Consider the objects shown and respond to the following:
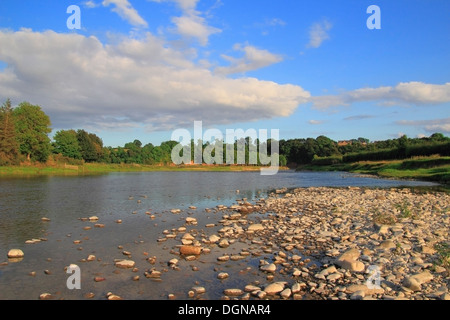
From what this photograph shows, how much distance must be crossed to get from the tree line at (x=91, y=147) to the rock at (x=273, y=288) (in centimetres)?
7584

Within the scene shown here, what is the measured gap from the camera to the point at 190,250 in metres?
11.0

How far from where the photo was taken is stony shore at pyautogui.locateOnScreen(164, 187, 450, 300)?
25.2 feet

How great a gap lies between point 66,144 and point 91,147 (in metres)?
9.81

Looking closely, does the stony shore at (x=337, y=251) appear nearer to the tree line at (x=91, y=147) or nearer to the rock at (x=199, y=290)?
the rock at (x=199, y=290)

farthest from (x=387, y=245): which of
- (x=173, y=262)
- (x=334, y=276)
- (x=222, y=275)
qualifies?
(x=173, y=262)

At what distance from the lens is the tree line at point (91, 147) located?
69.8 m

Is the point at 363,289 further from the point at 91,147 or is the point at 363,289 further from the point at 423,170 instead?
the point at 91,147

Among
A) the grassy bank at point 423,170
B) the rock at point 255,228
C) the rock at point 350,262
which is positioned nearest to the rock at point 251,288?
the rock at point 350,262

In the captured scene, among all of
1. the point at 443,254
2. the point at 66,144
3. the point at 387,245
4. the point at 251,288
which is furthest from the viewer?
A: the point at 66,144

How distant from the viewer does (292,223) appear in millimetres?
15812

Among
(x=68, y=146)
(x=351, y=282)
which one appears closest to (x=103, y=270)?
(x=351, y=282)

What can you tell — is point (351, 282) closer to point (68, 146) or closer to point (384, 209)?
point (384, 209)
